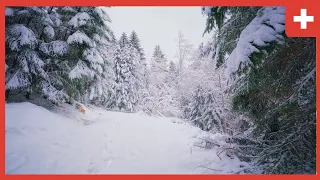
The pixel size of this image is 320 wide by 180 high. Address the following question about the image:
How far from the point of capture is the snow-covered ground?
492 cm

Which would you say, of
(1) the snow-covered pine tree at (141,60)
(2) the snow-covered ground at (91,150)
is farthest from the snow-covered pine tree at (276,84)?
(1) the snow-covered pine tree at (141,60)

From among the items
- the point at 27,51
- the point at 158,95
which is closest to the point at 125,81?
the point at 158,95

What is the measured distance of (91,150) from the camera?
248 inches

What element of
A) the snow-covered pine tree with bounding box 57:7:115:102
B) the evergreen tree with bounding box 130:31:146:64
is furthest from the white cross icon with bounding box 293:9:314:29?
the evergreen tree with bounding box 130:31:146:64

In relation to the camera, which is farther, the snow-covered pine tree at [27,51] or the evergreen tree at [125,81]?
the evergreen tree at [125,81]

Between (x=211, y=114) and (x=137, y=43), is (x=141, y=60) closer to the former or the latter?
(x=137, y=43)

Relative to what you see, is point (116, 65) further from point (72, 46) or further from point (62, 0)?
point (62, 0)

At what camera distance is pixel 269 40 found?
2.99 metres

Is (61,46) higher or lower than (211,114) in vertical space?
higher

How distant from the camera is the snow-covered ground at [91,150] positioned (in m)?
4.92

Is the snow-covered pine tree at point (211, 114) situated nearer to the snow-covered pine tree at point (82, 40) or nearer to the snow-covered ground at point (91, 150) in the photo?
the snow-covered ground at point (91, 150)

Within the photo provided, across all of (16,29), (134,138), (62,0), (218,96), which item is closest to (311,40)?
(62,0)

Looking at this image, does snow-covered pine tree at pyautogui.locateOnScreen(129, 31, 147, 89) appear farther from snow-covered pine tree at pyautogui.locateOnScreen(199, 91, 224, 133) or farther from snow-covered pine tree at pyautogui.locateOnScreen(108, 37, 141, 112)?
snow-covered pine tree at pyautogui.locateOnScreen(199, 91, 224, 133)

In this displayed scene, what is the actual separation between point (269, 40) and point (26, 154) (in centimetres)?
559
